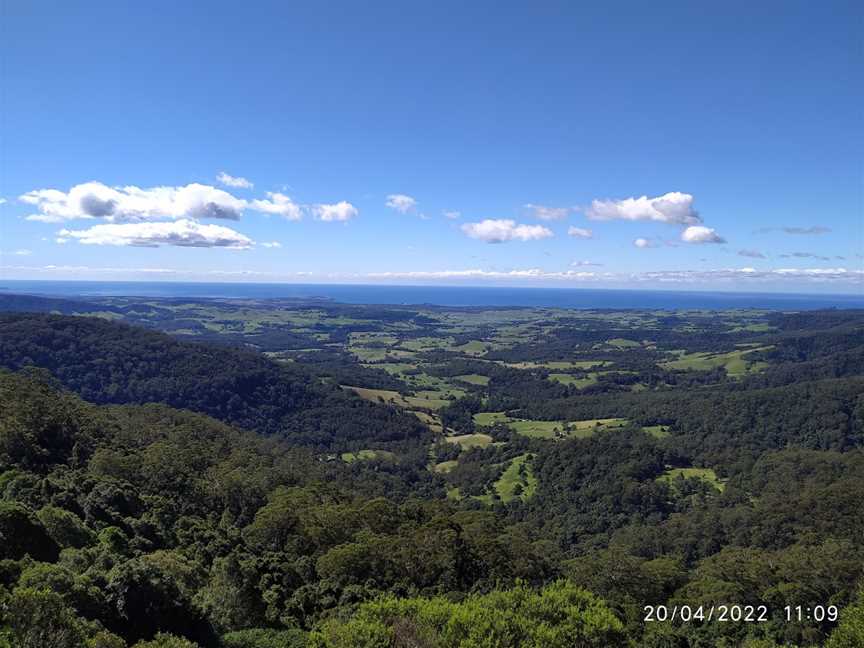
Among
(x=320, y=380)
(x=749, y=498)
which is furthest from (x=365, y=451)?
(x=749, y=498)

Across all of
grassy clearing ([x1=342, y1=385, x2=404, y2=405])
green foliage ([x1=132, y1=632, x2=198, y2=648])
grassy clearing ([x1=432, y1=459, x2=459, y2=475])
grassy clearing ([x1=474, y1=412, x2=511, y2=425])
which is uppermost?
green foliage ([x1=132, y1=632, x2=198, y2=648])

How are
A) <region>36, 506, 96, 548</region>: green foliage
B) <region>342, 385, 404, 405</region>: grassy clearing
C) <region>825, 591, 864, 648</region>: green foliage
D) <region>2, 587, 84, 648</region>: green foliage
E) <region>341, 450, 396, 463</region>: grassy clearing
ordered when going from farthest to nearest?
<region>342, 385, 404, 405</region>: grassy clearing → <region>341, 450, 396, 463</region>: grassy clearing → <region>36, 506, 96, 548</region>: green foliage → <region>825, 591, 864, 648</region>: green foliage → <region>2, 587, 84, 648</region>: green foliage

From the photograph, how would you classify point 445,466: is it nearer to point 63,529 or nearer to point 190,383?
point 190,383

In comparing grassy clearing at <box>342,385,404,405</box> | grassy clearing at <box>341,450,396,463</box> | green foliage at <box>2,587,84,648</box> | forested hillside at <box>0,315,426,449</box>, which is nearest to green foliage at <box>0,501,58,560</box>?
green foliage at <box>2,587,84,648</box>

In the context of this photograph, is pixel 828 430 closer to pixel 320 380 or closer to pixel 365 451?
pixel 365 451

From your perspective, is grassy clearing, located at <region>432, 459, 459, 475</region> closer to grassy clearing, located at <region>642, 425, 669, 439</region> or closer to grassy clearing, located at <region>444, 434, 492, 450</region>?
grassy clearing, located at <region>444, 434, 492, 450</region>

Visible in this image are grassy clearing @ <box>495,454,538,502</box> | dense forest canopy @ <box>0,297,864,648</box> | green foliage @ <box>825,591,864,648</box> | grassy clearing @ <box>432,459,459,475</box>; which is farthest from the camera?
grassy clearing @ <box>432,459,459,475</box>

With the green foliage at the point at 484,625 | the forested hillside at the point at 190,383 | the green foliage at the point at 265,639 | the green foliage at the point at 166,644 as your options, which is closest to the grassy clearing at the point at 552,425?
the forested hillside at the point at 190,383
